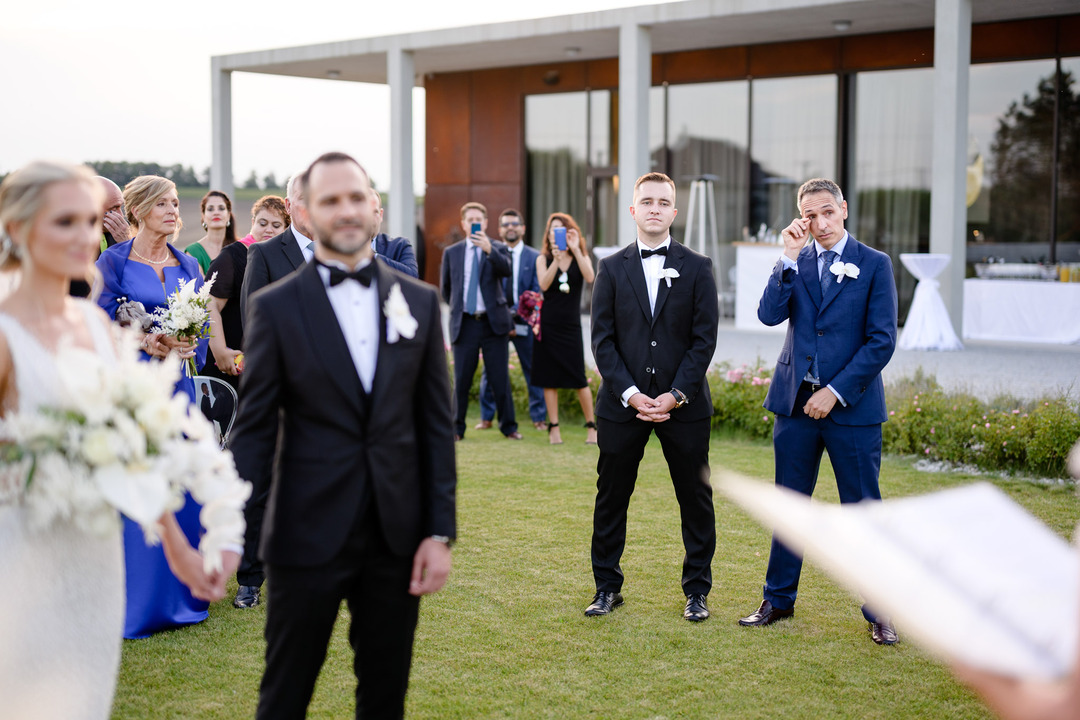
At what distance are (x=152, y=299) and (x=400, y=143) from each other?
1522cm

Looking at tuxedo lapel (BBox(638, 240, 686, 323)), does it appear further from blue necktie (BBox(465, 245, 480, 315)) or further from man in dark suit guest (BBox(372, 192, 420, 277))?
blue necktie (BBox(465, 245, 480, 315))

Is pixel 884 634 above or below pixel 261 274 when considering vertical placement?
below

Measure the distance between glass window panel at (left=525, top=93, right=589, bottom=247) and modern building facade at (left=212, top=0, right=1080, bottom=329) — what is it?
1.5 inches

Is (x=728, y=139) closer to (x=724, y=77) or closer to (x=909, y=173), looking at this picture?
(x=724, y=77)

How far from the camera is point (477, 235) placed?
9.50 meters

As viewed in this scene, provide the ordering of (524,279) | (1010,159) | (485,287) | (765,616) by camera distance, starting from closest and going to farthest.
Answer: (765,616)
(485,287)
(524,279)
(1010,159)

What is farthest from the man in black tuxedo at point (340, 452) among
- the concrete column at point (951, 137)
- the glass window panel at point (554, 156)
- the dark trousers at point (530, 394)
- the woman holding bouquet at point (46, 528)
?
the glass window panel at point (554, 156)

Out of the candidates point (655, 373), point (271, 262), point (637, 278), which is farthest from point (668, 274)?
point (271, 262)

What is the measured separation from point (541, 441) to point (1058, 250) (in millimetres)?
11757

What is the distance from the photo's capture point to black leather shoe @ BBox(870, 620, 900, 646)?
4.98 metres

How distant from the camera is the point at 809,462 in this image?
526 centimetres

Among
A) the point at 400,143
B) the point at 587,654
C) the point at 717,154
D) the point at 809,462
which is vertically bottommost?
the point at 587,654

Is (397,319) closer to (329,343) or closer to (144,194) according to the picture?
(329,343)

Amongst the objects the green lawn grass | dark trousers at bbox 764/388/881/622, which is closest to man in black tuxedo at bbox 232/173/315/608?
the green lawn grass
